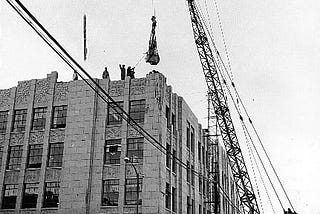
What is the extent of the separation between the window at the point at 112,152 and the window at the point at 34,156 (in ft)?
25.6

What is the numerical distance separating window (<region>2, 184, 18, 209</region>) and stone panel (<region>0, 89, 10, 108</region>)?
32.0 ft

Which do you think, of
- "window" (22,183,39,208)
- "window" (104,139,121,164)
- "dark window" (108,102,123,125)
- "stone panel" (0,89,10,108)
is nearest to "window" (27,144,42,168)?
"window" (22,183,39,208)

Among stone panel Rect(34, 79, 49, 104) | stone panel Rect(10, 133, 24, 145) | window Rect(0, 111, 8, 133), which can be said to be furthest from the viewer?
window Rect(0, 111, 8, 133)

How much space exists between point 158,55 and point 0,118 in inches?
790

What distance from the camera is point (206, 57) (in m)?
68.8

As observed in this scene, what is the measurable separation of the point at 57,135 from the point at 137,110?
9300 mm

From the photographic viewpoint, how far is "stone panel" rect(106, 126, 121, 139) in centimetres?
4958

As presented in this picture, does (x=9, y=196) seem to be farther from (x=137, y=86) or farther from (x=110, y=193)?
(x=137, y=86)

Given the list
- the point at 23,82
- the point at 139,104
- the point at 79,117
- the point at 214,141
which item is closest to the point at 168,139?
the point at 139,104

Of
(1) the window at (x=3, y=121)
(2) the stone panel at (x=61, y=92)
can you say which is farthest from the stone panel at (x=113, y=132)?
(1) the window at (x=3, y=121)

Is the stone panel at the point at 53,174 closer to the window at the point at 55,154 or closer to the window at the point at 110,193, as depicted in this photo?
the window at the point at 55,154

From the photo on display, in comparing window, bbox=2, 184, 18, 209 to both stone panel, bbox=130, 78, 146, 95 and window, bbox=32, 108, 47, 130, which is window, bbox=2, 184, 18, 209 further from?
stone panel, bbox=130, 78, 146, 95

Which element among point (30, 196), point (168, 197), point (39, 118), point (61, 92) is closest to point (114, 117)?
point (61, 92)

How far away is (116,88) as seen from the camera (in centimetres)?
5156
